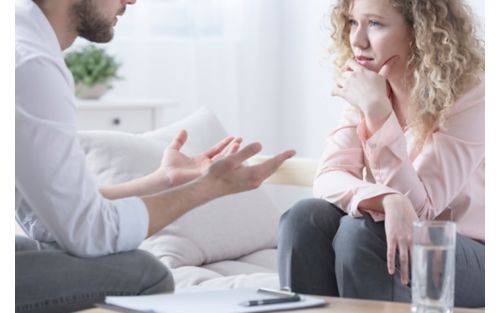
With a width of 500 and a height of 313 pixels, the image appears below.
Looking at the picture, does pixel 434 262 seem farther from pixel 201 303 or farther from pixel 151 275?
pixel 151 275

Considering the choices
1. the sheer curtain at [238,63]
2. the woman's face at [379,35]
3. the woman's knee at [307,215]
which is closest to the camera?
the woman's knee at [307,215]

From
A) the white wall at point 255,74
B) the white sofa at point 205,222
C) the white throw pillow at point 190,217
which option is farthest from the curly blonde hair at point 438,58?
the white wall at point 255,74

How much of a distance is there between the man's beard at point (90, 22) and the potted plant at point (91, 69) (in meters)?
1.79

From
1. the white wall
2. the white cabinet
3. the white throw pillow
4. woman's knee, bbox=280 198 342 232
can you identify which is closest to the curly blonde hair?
woman's knee, bbox=280 198 342 232

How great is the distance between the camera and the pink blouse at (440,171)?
1968 mm

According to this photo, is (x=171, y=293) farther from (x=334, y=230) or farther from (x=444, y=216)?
(x=444, y=216)

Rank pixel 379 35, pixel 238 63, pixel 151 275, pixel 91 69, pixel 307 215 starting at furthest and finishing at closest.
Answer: pixel 238 63 < pixel 91 69 < pixel 379 35 < pixel 307 215 < pixel 151 275

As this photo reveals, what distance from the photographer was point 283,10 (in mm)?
4445

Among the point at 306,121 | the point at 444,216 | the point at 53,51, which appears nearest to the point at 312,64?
the point at 306,121

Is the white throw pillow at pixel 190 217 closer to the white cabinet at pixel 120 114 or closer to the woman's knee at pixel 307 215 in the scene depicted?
the woman's knee at pixel 307 215

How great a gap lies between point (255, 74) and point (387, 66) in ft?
7.55

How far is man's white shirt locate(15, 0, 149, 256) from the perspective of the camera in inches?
60.6

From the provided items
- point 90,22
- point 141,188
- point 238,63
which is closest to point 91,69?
point 238,63

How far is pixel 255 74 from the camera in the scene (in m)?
4.40
